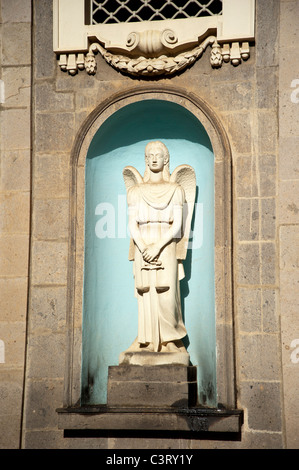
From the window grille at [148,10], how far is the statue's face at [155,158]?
1.32 meters

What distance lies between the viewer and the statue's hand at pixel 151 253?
8.08 metres

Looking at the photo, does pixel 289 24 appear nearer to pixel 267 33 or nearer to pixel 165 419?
pixel 267 33

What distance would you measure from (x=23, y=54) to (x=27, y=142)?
2.99 feet

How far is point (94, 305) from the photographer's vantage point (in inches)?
332

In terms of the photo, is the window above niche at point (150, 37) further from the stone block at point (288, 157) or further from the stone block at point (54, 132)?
the stone block at point (288, 157)

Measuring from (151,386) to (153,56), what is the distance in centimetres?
322

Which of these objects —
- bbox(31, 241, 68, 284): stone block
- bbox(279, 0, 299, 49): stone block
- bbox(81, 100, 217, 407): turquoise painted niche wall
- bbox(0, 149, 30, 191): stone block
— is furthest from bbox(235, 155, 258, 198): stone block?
bbox(0, 149, 30, 191): stone block

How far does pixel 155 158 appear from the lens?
837 centimetres

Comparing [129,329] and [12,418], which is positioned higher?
[129,329]

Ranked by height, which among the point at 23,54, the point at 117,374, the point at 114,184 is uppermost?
the point at 23,54

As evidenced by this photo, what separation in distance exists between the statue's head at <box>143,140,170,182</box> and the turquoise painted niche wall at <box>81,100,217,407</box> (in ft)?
1.18

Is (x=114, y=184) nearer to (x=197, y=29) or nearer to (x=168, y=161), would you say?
(x=168, y=161)

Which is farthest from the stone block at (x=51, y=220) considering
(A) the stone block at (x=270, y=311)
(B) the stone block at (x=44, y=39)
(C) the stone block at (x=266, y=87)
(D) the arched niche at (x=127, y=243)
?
(C) the stone block at (x=266, y=87)
